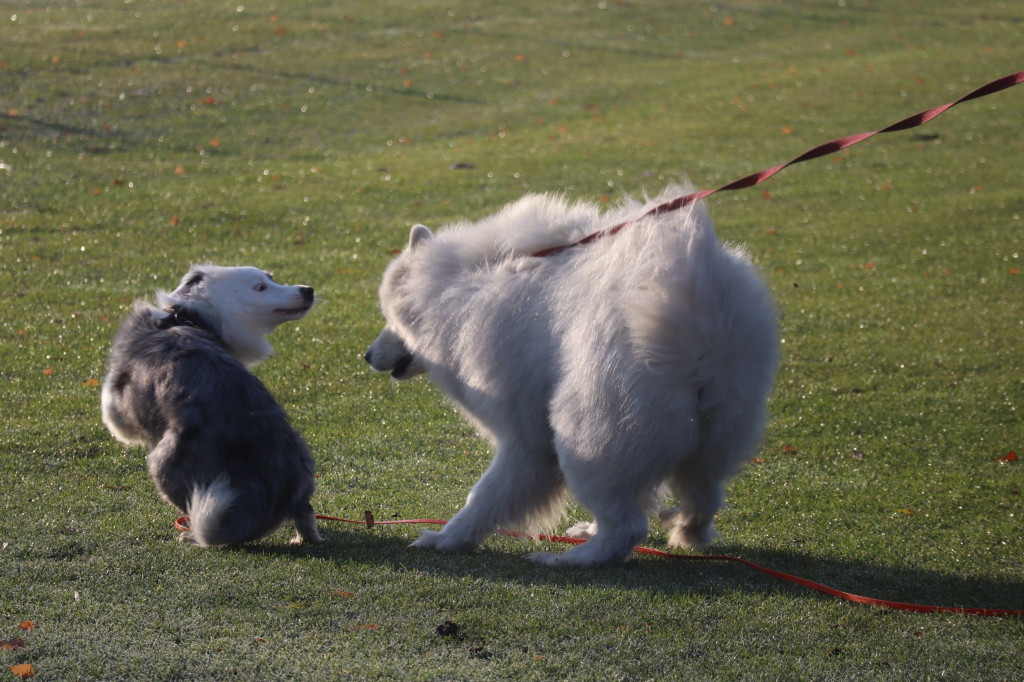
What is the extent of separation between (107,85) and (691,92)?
12418mm

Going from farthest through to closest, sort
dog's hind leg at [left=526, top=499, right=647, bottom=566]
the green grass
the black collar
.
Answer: the black collar
dog's hind leg at [left=526, top=499, right=647, bottom=566]
the green grass

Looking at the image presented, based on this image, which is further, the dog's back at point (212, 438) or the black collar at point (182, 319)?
the black collar at point (182, 319)

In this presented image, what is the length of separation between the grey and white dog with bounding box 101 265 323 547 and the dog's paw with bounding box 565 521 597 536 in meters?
1.53

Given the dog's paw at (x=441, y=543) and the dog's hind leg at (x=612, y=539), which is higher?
the dog's hind leg at (x=612, y=539)

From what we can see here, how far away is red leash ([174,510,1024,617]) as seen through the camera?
4344 millimetres

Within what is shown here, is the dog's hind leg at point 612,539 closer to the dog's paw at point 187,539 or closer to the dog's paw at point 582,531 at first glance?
the dog's paw at point 582,531

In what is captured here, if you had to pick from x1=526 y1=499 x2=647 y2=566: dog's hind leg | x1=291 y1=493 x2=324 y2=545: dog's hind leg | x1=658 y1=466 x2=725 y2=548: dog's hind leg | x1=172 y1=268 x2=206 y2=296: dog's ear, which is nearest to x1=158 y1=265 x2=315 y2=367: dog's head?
x1=172 y1=268 x2=206 y2=296: dog's ear

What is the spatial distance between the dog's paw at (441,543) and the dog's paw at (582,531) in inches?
31.6

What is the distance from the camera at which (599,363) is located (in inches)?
182

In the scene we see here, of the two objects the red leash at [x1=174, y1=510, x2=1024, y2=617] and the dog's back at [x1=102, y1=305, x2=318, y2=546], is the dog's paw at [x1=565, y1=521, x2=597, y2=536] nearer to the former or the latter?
the red leash at [x1=174, y1=510, x2=1024, y2=617]

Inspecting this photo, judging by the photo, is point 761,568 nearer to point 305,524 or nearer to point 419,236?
point 305,524

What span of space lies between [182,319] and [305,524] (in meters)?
1.42

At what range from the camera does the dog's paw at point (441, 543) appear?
507 cm

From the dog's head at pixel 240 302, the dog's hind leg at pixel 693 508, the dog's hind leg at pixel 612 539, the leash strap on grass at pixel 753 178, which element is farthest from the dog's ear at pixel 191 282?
the dog's hind leg at pixel 693 508
